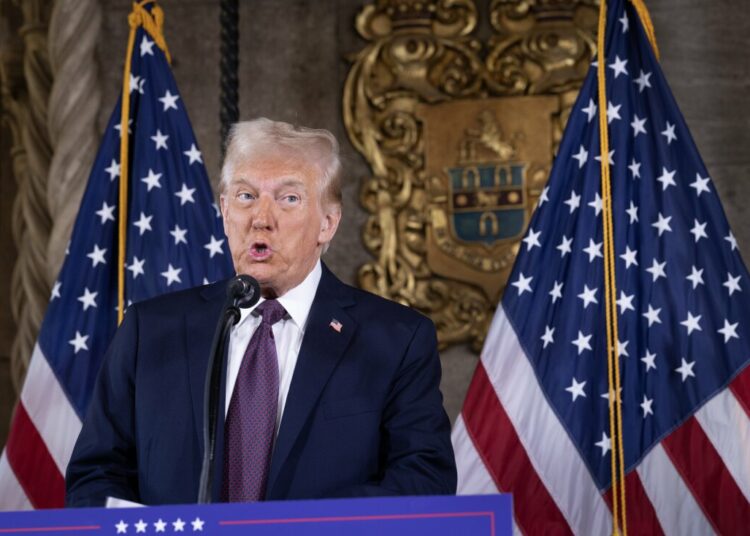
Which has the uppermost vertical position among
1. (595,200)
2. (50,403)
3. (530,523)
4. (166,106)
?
(166,106)

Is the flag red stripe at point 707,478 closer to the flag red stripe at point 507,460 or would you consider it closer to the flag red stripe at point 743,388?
the flag red stripe at point 743,388

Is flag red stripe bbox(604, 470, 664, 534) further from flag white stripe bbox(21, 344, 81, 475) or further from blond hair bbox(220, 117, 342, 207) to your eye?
flag white stripe bbox(21, 344, 81, 475)

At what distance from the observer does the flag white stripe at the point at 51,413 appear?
3975 millimetres

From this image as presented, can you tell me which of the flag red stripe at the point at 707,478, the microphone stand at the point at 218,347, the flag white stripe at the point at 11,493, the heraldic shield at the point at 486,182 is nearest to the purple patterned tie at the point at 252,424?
the microphone stand at the point at 218,347

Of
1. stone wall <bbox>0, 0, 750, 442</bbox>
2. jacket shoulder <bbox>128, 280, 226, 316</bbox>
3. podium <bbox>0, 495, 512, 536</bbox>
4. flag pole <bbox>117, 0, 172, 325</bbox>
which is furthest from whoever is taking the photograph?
stone wall <bbox>0, 0, 750, 442</bbox>

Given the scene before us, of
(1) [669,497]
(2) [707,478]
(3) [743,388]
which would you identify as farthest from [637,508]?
(3) [743,388]

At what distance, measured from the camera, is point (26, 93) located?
5203 mm

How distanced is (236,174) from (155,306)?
317mm

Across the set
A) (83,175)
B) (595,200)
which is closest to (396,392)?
(595,200)

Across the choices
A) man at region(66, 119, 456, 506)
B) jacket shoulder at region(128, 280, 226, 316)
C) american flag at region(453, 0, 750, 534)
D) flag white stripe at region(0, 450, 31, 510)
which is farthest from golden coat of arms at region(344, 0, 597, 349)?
jacket shoulder at region(128, 280, 226, 316)

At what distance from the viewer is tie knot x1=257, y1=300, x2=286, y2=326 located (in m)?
2.57

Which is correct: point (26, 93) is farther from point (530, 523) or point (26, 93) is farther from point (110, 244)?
point (530, 523)

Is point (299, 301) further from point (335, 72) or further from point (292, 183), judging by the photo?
point (335, 72)

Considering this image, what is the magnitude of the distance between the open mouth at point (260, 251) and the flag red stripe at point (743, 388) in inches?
66.1
